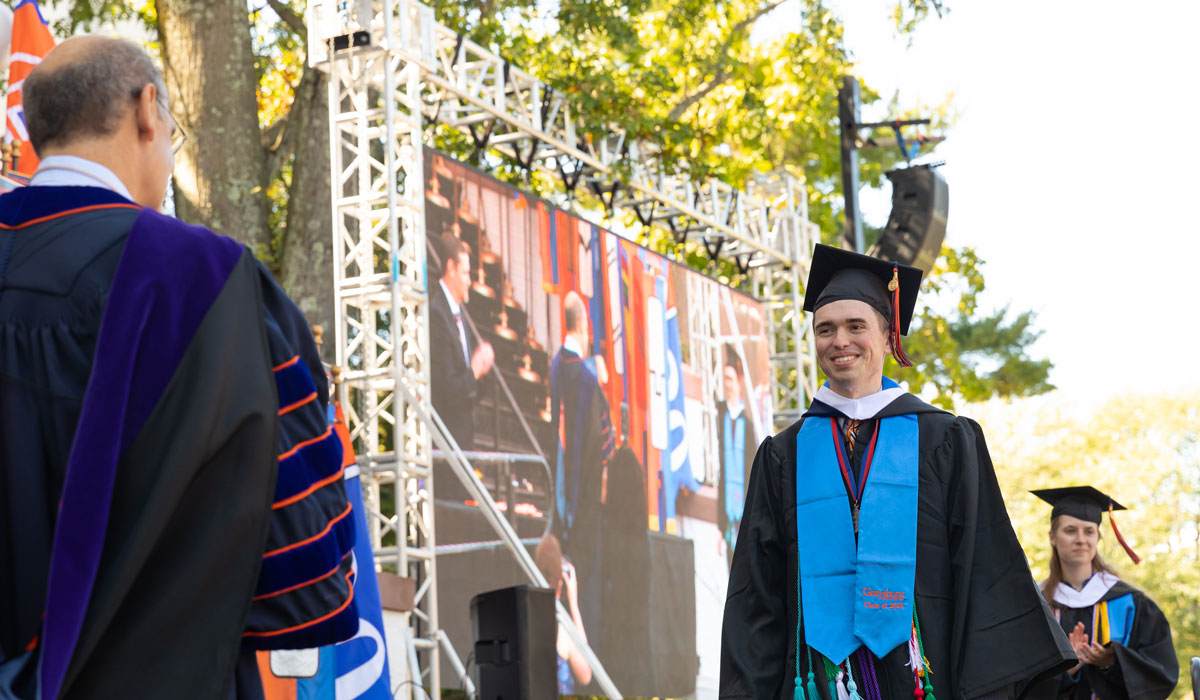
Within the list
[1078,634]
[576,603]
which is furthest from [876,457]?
[576,603]

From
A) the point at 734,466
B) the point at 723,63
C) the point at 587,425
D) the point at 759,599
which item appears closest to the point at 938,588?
the point at 759,599

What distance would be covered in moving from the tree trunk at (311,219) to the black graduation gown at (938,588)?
6.32m

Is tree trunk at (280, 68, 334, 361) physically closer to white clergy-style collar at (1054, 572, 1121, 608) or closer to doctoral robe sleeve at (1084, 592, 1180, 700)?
white clergy-style collar at (1054, 572, 1121, 608)

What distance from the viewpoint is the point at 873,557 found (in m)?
3.03

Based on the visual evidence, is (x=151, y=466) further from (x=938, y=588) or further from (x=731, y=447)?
(x=731, y=447)

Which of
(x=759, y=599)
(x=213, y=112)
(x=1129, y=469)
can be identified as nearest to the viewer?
(x=759, y=599)

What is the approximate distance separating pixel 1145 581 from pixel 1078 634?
3007cm

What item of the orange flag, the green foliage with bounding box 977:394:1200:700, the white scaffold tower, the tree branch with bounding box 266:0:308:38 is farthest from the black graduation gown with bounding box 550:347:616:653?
the green foliage with bounding box 977:394:1200:700

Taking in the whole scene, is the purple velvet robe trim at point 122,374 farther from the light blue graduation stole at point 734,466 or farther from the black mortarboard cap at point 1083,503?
the light blue graduation stole at point 734,466

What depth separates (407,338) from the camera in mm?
7320

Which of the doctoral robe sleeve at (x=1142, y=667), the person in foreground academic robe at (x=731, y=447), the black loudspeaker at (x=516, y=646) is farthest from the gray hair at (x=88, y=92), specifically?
the person in foreground academic robe at (x=731, y=447)

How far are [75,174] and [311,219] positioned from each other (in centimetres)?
788

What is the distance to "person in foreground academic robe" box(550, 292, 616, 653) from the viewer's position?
8.30 meters

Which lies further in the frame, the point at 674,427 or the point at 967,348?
the point at 967,348
